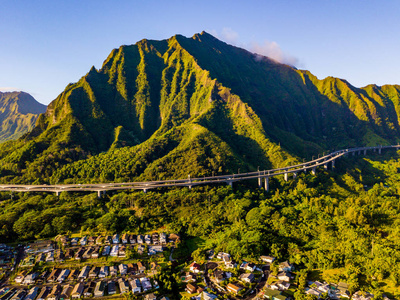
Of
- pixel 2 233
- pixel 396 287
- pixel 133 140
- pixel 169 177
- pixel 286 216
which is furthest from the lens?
pixel 133 140

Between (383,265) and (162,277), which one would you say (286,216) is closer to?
(383,265)

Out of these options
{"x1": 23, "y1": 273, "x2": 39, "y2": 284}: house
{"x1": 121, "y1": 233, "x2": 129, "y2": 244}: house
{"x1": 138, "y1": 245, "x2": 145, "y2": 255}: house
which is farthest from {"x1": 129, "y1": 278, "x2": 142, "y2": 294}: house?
{"x1": 23, "y1": 273, "x2": 39, "y2": 284}: house

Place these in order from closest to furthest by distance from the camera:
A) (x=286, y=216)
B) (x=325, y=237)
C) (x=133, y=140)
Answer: (x=325, y=237) → (x=286, y=216) → (x=133, y=140)

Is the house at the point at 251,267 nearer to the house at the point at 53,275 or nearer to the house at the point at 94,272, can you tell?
the house at the point at 94,272

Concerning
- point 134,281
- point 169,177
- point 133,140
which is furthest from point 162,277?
point 133,140

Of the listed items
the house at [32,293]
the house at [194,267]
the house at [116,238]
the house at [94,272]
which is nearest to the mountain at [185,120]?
the house at [116,238]
